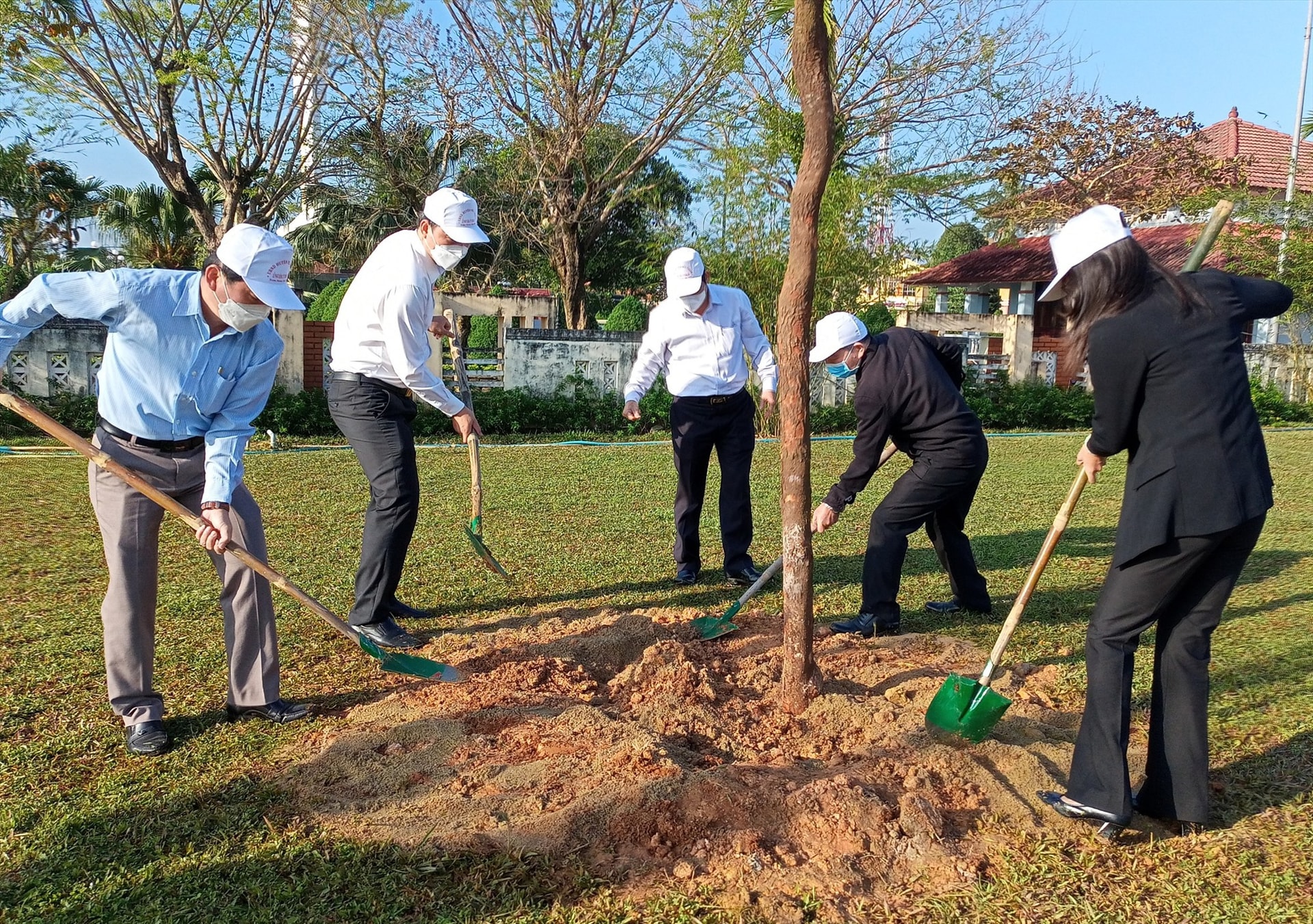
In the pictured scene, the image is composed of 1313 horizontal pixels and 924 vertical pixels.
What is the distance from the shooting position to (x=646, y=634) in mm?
4902

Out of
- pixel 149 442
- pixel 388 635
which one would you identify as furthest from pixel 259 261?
pixel 388 635

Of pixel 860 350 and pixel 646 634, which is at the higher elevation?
pixel 860 350

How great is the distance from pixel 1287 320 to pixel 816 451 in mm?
11378

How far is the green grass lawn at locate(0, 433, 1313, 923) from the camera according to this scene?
9.18 ft


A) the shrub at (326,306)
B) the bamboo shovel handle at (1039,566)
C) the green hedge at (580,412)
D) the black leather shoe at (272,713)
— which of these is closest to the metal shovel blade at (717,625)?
the bamboo shovel handle at (1039,566)

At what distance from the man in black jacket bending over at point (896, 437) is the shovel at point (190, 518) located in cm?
227

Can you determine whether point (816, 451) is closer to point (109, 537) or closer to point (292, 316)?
point (292, 316)

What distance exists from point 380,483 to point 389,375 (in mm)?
551

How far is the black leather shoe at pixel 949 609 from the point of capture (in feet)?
18.6

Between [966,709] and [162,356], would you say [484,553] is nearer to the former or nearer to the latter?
[162,356]

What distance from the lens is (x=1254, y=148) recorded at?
2805cm

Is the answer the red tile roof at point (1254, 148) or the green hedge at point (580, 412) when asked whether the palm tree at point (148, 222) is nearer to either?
the green hedge at point (580, 412)

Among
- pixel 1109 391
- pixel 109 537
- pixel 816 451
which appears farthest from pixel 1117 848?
pixel 816 451

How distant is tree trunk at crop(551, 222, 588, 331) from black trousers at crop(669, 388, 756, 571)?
13.7 m
